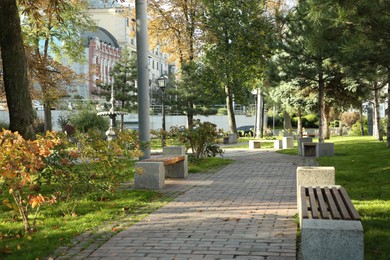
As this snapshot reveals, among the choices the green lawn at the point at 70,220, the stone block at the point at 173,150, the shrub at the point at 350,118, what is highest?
the shrub at the point at 350,118

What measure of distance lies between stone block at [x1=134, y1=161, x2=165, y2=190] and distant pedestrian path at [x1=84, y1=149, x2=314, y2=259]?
0.93 ft

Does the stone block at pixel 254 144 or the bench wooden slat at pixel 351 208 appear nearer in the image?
the bench wooden slat at pixel 351 208

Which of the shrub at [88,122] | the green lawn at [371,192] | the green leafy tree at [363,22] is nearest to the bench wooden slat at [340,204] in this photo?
the green lawn at [371,192]

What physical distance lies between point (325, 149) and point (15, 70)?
1281cm

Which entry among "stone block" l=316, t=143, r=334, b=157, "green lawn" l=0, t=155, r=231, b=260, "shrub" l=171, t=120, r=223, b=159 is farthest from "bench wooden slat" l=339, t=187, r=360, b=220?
"stone block" l=316, t=143, r=334, b=157

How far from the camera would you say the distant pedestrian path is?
5.66m

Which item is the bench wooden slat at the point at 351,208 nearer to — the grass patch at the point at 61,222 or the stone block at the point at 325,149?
the grass patch at the point at 61,222

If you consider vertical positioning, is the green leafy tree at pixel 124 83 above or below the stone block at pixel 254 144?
above

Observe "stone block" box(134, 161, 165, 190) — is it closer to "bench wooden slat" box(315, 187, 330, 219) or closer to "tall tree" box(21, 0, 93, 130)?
"bench wooden slat" box(315, 187, 330, 219)

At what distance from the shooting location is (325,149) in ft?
64.7

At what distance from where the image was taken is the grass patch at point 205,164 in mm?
15211

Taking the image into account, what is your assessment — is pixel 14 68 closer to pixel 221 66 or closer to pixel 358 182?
pixel 358 182

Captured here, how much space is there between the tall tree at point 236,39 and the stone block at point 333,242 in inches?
1025

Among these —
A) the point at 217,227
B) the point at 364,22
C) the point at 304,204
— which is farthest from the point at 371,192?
the point at 304,204
